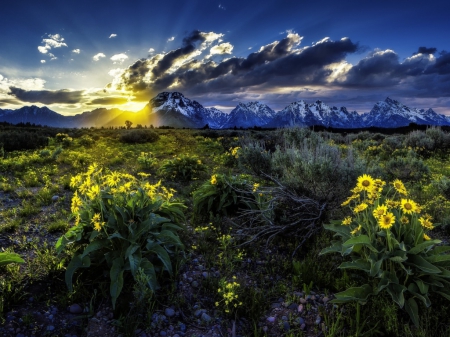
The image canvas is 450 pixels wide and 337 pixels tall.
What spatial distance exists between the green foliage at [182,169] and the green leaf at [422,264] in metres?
6.79

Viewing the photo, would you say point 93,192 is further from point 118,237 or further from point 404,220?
point 404,220

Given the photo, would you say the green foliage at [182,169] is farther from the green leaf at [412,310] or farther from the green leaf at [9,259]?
the green leaf at [412,310]

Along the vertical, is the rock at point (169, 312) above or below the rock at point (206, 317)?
above

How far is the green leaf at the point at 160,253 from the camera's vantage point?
3366 mm

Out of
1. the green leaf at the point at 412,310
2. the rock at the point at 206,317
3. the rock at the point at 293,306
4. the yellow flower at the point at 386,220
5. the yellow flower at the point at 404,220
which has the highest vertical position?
the yellow flower at the point at 386,220

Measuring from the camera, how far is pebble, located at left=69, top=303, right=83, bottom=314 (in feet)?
9.78

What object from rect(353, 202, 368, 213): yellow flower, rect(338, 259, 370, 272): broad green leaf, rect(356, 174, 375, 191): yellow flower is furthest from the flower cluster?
rect(356, 174, 375, 191): yellow flower

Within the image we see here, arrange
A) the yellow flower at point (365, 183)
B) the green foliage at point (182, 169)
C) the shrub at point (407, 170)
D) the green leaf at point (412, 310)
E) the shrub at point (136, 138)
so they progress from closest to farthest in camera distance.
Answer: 1. the green leaf at point (412, 310)
2. the yellow flower at point (365, 183)
3. the green foliage at point (182, 169)
4. the shrub at point (407, 170)
5. the shrub at point (136, 138)

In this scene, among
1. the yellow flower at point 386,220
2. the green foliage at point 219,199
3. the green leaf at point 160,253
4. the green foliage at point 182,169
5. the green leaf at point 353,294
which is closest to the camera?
the yellow flower at point 386,220

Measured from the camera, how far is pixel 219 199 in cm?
589

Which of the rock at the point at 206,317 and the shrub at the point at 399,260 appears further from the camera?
the rock at the point at 206,317

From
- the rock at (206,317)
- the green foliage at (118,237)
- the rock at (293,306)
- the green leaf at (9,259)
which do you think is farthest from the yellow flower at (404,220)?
the green leaf at (9,259)

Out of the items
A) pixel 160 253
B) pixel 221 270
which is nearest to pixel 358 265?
pixel 221 270

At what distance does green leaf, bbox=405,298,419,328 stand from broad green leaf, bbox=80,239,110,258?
3.38 metres
